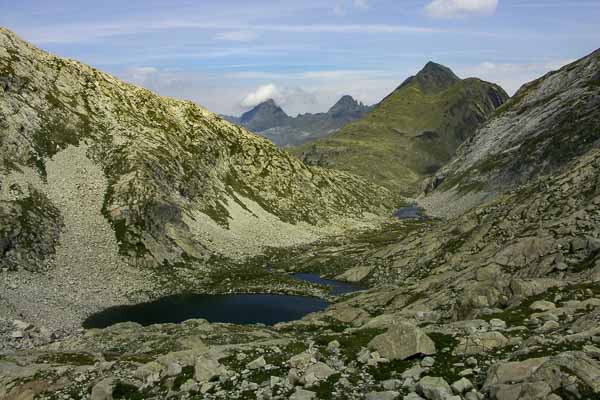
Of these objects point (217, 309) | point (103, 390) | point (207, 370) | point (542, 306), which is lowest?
point (217, 309)

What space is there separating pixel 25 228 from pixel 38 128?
40694 millimetres

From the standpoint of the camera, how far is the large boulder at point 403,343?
26.8 meters

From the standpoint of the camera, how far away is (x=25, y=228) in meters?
87.4

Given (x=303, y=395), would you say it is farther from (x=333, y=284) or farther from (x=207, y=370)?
(x=333, y=284)

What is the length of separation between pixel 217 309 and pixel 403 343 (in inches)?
2521

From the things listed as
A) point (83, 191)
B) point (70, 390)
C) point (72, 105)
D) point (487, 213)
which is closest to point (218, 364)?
point (70, 390)

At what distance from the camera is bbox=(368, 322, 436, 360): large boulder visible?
26.8 meters

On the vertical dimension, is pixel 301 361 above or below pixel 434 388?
below

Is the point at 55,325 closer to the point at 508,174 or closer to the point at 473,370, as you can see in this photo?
the point at 473,370

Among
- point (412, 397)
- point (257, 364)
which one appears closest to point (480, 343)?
point (412, 397)

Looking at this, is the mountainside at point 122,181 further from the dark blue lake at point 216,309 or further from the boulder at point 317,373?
the boulder at point 317,373

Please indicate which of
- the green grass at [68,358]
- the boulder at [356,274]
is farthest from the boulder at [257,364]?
the boulder at [356,274]

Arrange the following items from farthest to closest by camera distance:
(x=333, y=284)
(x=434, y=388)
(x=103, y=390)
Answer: (x=333, y=284)
(x=103, y=390)
(x=434, y=388)

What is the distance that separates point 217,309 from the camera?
86.2 metres
